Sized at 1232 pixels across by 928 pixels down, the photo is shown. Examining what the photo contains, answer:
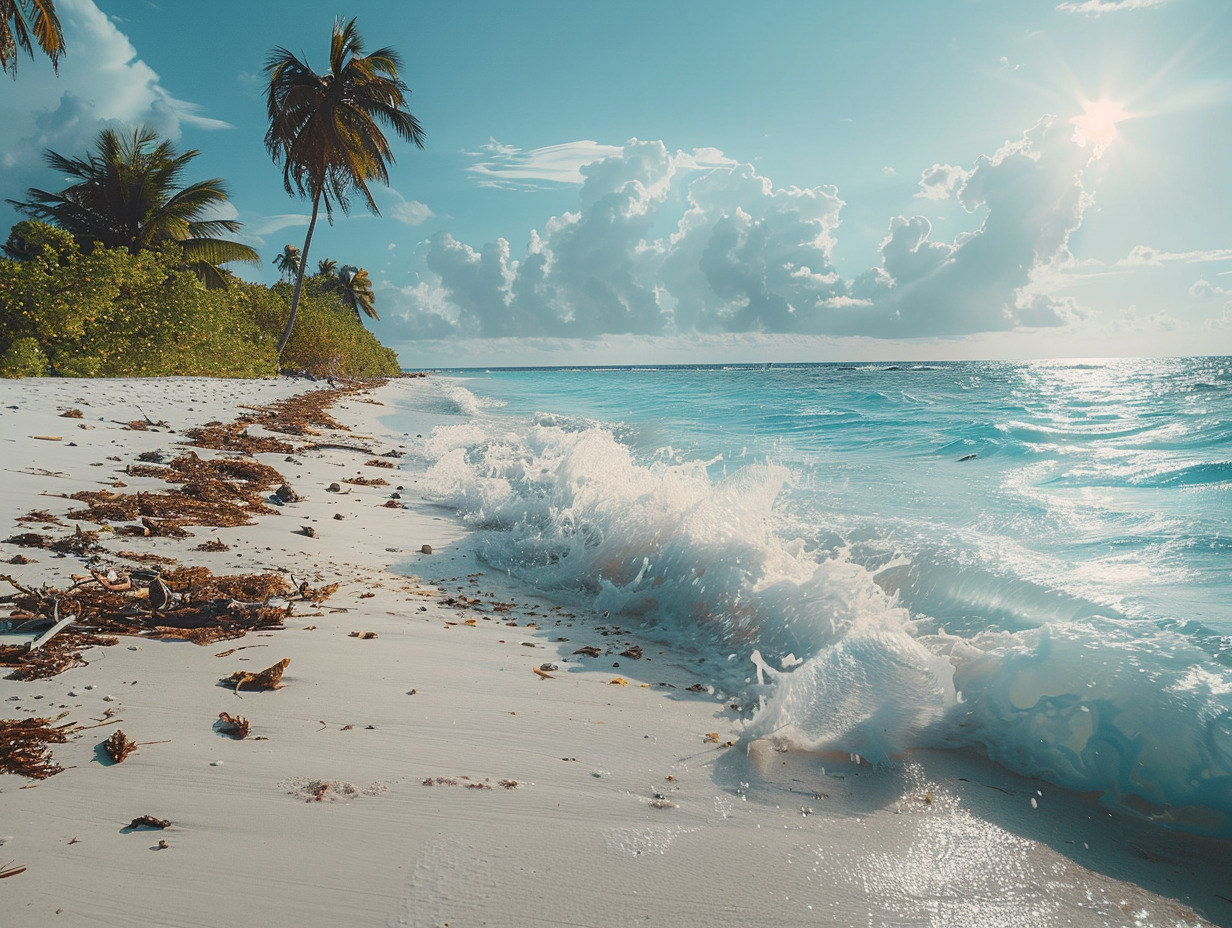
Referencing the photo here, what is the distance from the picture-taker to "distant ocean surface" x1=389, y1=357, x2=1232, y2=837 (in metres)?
2.65

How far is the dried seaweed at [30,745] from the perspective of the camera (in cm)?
183

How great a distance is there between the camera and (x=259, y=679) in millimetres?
2527

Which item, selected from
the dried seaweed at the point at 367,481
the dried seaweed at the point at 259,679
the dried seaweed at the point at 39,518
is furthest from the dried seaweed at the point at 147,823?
the dried seaweed at the point at 367,481

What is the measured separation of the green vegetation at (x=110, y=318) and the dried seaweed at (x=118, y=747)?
1401cm

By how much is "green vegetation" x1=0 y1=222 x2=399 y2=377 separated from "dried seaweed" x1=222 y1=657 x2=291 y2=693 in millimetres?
13684

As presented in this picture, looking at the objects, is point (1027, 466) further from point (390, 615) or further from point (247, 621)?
point (247, 621)

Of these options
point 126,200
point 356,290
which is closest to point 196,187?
point 126,200

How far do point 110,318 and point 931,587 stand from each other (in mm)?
17422

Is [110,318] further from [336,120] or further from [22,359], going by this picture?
[336,120]

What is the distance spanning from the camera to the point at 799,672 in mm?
2875

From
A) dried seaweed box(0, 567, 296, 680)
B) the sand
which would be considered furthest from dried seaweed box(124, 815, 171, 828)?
dried seaweed box(0, 567, 296, 680)

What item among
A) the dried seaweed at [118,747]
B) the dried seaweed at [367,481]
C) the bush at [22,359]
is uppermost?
the bush at [22,359]

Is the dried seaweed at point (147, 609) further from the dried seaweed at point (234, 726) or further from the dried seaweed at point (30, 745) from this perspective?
the dried seaweed at point (234, 726)

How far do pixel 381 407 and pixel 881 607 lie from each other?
1642 centimetres
